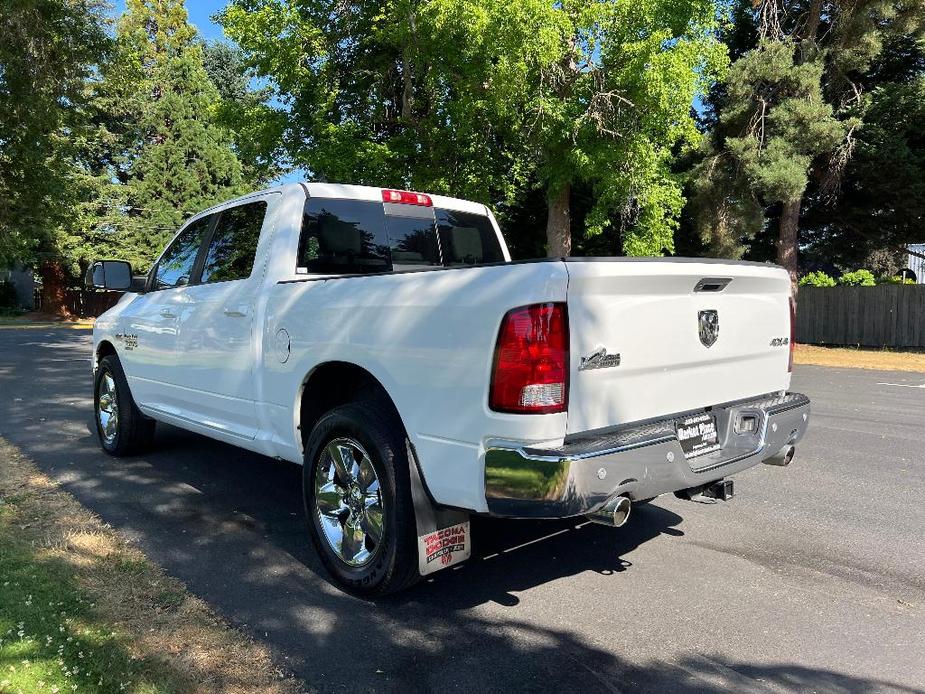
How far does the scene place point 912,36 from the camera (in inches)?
768

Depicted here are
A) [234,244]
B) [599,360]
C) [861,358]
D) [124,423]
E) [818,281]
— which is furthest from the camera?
[818,281]

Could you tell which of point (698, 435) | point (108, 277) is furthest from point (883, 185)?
point (108, 277)

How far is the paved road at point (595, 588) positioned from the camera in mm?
2902

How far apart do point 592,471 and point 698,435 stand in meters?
0.88

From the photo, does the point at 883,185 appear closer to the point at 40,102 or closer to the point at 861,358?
the point at 861,358

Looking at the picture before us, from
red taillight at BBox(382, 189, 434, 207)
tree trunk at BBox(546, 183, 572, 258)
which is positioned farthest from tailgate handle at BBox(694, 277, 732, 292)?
tree trunk at BBox(546, 183, 572, 258)

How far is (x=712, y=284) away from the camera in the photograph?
11.2 ft

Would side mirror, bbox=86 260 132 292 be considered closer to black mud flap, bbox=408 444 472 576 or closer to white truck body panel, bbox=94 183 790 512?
white truck body panel, bbox=94 183 790 512

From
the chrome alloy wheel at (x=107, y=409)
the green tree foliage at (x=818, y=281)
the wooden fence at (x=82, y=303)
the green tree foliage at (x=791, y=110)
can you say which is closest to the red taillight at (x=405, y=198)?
the chrome alloy wheel at (x=107, y=409)

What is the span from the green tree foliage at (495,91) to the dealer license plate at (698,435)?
36.6 ft

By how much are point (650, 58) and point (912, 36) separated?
37.1 feet

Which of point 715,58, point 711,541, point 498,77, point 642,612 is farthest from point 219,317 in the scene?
point 715,58

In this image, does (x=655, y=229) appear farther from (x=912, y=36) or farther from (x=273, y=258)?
(x=273, y=258)

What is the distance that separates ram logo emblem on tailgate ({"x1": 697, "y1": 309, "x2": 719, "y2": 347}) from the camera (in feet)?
11.1
